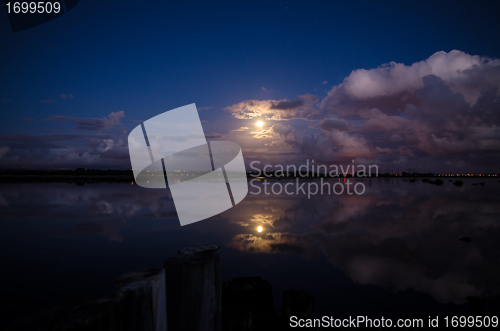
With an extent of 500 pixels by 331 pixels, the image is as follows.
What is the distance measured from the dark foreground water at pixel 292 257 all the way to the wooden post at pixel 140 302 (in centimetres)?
375

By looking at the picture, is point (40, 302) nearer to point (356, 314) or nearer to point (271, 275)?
point (271, 275)

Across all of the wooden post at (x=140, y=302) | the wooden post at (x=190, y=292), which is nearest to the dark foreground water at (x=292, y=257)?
the wooden post at (x=190, y=292)

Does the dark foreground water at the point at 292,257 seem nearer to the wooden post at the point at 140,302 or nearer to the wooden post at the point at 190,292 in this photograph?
the wooden post at the point at 190,292

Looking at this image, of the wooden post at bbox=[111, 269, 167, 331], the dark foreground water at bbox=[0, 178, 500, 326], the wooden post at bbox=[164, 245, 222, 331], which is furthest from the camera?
the dark foreground water at bbox=[0, 178, 500, 326]

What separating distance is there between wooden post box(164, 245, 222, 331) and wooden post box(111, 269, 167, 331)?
0.21 meters

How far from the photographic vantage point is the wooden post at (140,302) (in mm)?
1445

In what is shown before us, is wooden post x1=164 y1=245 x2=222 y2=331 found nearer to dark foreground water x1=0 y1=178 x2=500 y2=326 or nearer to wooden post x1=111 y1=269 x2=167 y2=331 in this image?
wooden post x1=111 y1=269 x2=167 y2=331

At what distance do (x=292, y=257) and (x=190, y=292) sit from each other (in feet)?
17.2

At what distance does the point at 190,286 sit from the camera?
211cm

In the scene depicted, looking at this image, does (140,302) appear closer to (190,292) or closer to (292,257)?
(190,292)

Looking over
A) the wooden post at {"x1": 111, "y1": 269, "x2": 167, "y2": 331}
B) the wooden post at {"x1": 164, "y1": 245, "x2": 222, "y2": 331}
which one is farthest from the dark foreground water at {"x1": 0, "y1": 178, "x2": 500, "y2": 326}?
the wooden post at {"x1": 111, "y1": 269, "x2": 167, "y2": 331}

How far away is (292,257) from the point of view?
6.89 meters

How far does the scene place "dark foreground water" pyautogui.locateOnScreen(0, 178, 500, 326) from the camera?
16.1 ft

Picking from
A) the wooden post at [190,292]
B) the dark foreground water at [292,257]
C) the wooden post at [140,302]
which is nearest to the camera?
the wooden post at [140,302]
